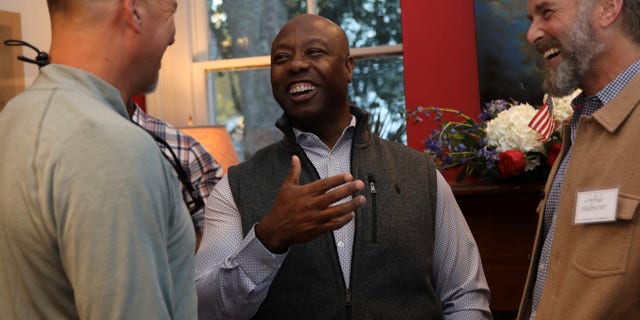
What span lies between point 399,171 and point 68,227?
1.31 meters

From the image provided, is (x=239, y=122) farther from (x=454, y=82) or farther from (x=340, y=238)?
(x=340, y=238)

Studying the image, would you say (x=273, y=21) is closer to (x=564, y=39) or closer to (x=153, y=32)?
(x=564, y=39)

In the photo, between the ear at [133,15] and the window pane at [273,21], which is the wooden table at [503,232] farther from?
the ear at [133,15]

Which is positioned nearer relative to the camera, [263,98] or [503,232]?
[503,232]

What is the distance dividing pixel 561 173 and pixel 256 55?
2759 mm

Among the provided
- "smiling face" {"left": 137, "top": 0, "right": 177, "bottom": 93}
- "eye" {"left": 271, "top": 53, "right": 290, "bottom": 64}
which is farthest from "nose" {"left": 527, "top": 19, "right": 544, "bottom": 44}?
"smiling face" {"left": 137, "top": 0, "right": 177, "bottom": 93}

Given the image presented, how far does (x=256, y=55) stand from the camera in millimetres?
4566

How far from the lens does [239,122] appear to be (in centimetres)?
460

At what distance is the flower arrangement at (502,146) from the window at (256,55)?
1178mm

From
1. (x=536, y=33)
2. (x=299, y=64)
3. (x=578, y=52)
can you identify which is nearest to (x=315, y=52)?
(x=299, y=64)

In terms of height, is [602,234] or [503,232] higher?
[602,234]

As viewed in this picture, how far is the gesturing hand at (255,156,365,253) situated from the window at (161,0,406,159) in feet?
7.75

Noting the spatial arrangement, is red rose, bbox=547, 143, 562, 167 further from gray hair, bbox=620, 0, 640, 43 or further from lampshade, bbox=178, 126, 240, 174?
lampshade, bbox=178, 126, 240, 174

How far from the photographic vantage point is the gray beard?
198 centimetres
